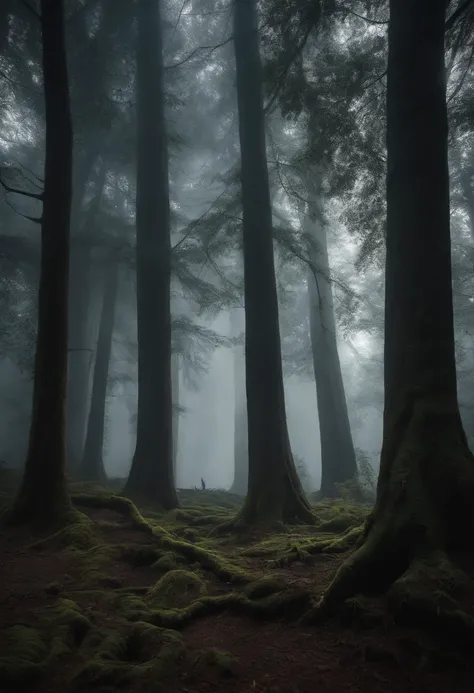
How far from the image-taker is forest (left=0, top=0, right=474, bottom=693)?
122 inches

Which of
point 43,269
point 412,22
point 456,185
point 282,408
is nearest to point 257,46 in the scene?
point 412,22

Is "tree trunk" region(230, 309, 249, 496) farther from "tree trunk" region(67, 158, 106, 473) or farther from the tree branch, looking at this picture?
the tree branch

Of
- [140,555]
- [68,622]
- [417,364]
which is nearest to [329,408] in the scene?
[140,555]

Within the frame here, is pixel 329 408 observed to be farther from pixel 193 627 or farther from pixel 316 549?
pixel 193 627

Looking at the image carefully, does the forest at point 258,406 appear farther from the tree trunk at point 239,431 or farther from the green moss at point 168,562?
the tree trunk at point 239,431

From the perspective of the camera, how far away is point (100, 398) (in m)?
16.1

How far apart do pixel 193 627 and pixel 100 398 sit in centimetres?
1340

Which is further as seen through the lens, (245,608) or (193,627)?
(245,608)

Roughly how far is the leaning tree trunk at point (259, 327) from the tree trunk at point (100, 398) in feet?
26.9

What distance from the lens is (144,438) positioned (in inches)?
384

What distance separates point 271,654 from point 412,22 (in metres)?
6.62

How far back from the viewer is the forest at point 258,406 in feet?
10.1

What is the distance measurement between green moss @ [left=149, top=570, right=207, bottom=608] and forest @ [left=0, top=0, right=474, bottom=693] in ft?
0.11

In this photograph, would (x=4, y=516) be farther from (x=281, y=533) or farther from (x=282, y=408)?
(x=282, y=408)
